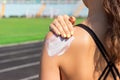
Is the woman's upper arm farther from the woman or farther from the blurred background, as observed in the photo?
the blurred background

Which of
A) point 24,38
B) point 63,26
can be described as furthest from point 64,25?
point 24,38

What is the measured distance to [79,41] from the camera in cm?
136

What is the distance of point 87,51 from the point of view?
4.49 feet

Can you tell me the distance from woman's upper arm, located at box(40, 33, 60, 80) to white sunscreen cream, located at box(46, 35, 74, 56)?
0.7 inches

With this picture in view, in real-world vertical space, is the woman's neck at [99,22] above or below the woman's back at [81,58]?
above

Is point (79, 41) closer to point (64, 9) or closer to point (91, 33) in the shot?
point (91, 33)

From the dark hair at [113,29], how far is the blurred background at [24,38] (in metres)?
8.92

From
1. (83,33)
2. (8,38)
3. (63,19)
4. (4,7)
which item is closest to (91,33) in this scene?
(83,33)

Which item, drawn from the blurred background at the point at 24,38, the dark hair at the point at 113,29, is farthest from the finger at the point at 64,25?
the blurred background at the point at 24,38

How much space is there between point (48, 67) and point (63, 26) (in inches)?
6.9

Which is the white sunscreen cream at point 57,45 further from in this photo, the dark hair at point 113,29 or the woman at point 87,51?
the dark hair at point 113,29

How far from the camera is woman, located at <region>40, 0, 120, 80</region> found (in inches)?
53.5

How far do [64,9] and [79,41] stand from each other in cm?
4654

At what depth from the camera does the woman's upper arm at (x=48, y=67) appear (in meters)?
1.39
